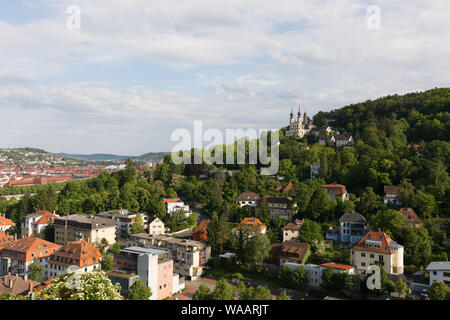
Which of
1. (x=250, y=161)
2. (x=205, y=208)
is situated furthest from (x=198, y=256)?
(x=250, y=161)

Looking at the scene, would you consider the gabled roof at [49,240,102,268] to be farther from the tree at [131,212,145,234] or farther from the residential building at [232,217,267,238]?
the residential building at [232,217,267,238]

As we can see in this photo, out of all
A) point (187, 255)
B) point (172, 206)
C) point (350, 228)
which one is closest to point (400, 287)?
point (350, 228)

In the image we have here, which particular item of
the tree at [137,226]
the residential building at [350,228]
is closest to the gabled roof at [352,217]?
the residential building at [350,228]

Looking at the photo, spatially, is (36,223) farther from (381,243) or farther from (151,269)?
(381,243)
